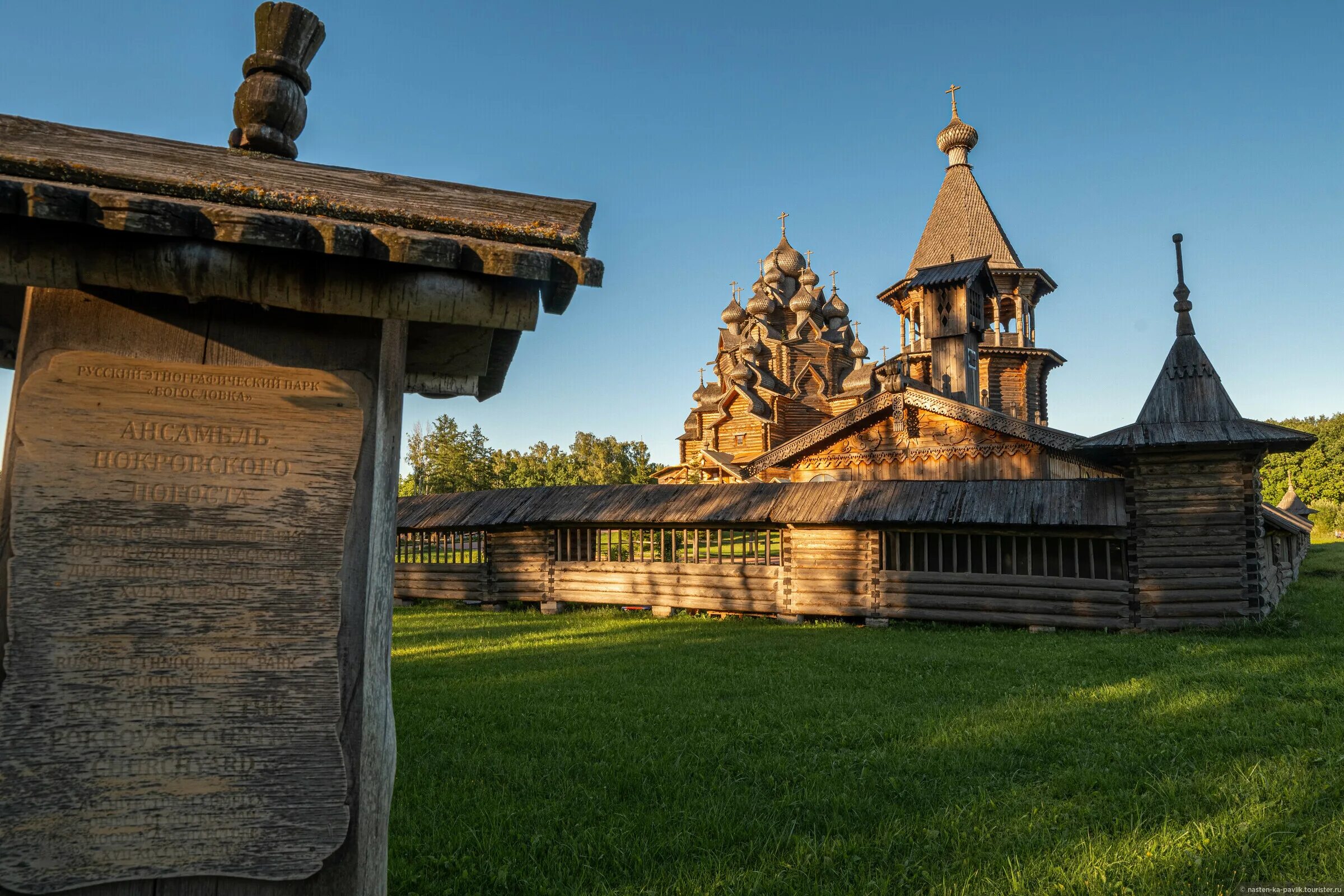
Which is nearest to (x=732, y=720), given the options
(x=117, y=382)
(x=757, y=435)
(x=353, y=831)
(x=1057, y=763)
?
(x=1057, y=763)

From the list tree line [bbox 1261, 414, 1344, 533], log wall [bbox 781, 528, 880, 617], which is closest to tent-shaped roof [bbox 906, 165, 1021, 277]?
log wall [bbox 781, 528, 880, 617]

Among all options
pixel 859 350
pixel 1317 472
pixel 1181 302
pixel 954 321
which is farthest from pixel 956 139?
pixel 1317 472

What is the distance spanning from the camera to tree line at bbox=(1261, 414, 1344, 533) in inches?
2346

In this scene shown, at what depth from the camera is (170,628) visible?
7.90 feet

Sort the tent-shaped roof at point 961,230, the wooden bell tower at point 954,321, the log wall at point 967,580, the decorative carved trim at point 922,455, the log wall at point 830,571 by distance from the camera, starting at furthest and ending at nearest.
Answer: the tent-shaped roof at point 961,230 → the wooden bell tower at point 954,321 → the decorative carved trim at point 922,455 → the log wall at point 830,571 → the log wall at point 967,580

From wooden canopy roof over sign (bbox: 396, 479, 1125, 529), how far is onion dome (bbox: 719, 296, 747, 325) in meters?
29.3

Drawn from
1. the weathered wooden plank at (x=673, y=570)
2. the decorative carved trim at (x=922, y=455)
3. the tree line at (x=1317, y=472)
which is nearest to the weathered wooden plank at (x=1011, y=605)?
the weathered wooden plank at (x=673, y=570)

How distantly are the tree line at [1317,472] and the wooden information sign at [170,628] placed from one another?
71209 millimetres

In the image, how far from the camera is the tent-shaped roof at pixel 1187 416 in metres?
12.1

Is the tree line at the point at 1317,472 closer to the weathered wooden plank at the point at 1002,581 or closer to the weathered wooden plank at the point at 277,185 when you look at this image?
the weathered wooden plank at the point at 1002,581

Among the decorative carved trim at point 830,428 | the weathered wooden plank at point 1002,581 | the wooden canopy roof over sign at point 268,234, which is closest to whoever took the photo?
the wooden canopy roof over sign at point 268,234

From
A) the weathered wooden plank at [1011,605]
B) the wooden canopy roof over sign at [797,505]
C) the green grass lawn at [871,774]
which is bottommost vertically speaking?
the green grass lawn at [871,774]

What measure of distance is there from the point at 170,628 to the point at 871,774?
4625 millimetres

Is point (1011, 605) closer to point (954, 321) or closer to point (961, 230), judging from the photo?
point (954, 321)
